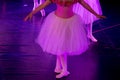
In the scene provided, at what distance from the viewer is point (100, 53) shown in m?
5.20

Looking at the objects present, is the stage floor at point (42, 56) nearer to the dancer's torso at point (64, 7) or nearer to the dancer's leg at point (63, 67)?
the dancer's leg at point (63, 67)

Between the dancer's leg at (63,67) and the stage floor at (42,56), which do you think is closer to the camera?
the dancer's leg at (63,67)

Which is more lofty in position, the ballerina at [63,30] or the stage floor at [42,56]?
the ballerina at [63,30]

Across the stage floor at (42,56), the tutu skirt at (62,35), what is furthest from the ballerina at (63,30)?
the stage floor at (42,56)

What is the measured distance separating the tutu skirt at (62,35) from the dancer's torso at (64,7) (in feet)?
0.19

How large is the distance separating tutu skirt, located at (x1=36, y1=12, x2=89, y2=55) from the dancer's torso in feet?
0.19

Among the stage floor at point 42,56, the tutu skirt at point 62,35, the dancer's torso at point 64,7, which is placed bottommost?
the stage floor at point 42,56

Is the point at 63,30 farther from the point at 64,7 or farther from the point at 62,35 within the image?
the point at 64,7

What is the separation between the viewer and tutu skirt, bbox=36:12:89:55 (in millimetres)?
3980

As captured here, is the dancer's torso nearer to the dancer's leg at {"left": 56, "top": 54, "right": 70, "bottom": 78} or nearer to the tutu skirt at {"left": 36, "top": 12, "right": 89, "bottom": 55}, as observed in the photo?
the tutu skirt at {"left": 36, "top": 12, "right": 89, "bottom": 55}

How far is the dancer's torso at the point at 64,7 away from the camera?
12.8 ft

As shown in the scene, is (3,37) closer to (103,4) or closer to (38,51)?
(38,51)

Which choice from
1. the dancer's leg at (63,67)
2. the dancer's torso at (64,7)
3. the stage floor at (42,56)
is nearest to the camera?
the dancer's torso at (64,7)

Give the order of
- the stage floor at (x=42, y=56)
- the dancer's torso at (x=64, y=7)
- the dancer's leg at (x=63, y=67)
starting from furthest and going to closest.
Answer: the stage floor at (x=42, y=56), the dancer's leg at (x=63, y=67), the dancer's torso at (x=64, y=7)
